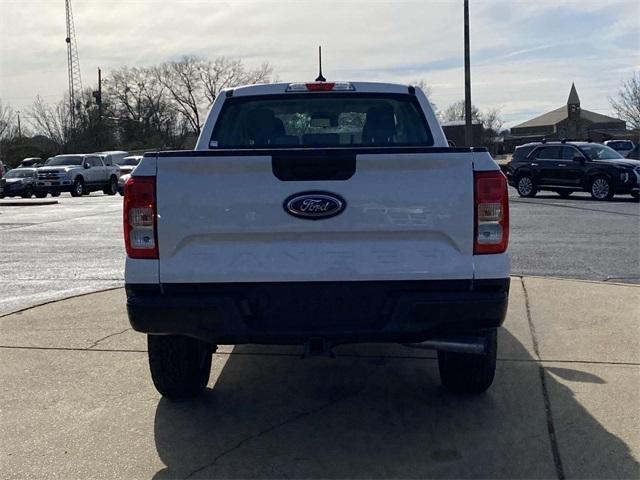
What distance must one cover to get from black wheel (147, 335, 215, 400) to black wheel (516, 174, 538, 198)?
62.9ft

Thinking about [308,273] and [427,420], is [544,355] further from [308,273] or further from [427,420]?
[308,273]

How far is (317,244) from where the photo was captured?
3701mm

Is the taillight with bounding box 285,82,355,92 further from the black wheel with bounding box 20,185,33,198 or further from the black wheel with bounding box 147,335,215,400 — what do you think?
the black wheel with bounding box 20,185,33,198

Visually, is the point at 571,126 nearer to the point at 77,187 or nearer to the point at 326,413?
the point at 77,187

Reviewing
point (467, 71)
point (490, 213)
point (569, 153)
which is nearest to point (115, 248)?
point (490, 213)

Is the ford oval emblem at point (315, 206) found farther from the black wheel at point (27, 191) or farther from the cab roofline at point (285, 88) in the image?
the black wheel at point (27, 191)

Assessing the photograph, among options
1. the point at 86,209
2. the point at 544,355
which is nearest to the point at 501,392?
the point at 544,355

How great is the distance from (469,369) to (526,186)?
19.1 m

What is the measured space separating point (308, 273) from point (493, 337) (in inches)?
54.8

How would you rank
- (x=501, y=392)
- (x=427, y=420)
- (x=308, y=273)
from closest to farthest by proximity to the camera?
(x=308, y=273) → (x=427, y=420) → (x=501, y=392)

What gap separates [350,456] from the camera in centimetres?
388

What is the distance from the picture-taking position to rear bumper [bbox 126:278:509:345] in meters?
3.68

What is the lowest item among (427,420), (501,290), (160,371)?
(427,420)

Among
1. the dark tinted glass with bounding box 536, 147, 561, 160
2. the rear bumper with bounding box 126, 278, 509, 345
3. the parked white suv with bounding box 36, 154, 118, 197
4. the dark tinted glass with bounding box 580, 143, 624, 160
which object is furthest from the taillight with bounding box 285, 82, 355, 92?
the parked white suv with bounding box 36, 154, 118, 197
